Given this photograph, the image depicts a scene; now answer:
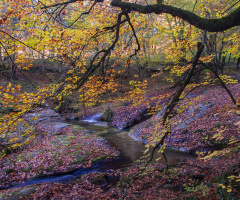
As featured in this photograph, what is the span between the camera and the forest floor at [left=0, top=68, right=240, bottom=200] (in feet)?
13.2

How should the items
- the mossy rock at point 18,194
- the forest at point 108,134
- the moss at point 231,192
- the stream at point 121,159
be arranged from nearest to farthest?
the moss at point 231,192 < the forest at point 108,134 < the mossy rock at point 18,194 < the stream at point 121,159

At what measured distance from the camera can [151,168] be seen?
243 inches

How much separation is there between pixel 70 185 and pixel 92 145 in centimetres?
418

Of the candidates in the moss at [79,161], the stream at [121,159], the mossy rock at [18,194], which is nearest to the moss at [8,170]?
the stream at [121,159]

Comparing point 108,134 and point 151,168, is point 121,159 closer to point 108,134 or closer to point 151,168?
point 151,168

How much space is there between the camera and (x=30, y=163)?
7.56m

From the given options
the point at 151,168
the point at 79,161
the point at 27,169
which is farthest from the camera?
the point at 79,161

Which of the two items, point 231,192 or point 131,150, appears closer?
point 231,192

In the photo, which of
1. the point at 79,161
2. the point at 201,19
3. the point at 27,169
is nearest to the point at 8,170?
the point at 27,169

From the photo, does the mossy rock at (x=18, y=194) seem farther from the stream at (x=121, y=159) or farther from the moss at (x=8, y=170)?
the moss at (x=8, y=170)

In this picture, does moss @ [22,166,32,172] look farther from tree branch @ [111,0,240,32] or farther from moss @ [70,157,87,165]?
tree branch @ [111,0,240,32]

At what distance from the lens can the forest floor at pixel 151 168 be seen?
4.02m

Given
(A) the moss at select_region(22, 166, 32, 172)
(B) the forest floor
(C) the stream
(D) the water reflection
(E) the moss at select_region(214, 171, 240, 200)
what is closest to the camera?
(E) the moss at select_region(214, 171, 240, 200)

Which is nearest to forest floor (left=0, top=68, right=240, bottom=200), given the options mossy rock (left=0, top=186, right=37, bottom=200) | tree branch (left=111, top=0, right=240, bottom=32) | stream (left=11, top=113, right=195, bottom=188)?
mossy rock (left=0, top=186, right=37, bottom=200)
